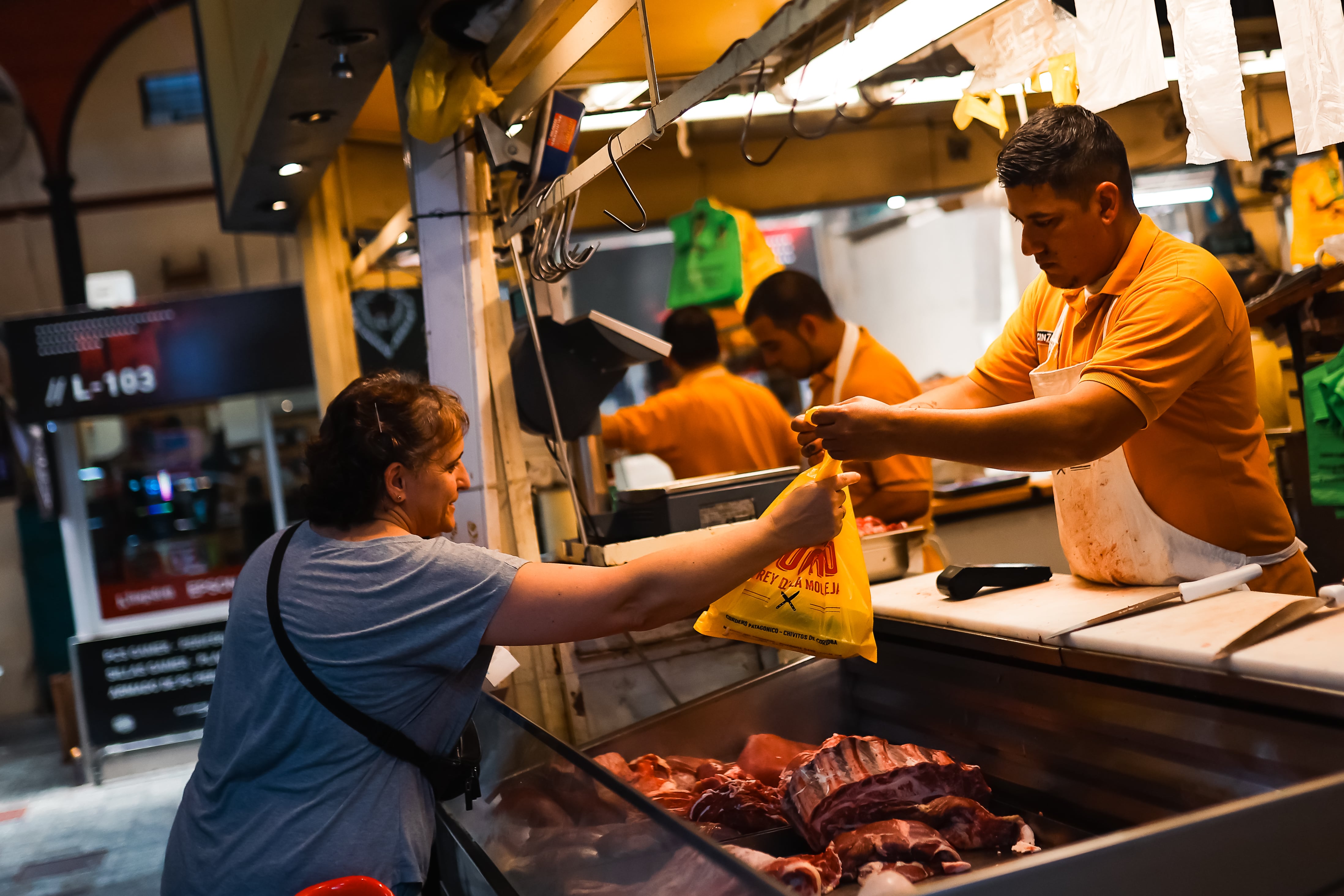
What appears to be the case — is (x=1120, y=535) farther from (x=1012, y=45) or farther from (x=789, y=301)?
(x=789, y=301)

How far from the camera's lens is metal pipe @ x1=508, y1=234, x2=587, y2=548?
126 inches

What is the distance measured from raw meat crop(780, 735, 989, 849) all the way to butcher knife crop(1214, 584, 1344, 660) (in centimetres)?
51

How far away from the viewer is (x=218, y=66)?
5203 millimetres

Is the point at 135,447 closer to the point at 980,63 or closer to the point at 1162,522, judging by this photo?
the point at 980,63

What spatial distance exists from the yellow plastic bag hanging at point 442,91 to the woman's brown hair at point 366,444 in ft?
4.73

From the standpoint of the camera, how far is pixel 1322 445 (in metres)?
3.86

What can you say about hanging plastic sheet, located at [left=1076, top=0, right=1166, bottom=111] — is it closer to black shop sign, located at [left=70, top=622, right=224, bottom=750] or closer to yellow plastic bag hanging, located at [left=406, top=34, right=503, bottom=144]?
yellow plastic bag hanging, located at [left=406, top=34, right=503, bottom=144]

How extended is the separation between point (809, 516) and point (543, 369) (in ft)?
5.27

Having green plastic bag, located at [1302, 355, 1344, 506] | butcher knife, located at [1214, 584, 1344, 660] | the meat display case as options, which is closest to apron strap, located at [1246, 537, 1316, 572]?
butcher knife, located at [1214, 584, 1344, 660]

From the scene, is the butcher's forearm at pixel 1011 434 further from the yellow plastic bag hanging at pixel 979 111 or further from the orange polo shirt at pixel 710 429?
the orange polo shirt at pixel 710 429

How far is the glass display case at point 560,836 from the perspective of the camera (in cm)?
130

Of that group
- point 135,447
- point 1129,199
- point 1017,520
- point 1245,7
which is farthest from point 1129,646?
point 135,447

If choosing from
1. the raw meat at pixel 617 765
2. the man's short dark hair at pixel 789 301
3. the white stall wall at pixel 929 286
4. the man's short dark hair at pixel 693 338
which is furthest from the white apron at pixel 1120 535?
the white stall wall at pixel 929 286

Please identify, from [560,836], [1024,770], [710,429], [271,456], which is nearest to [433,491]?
Answer: [560,836]
